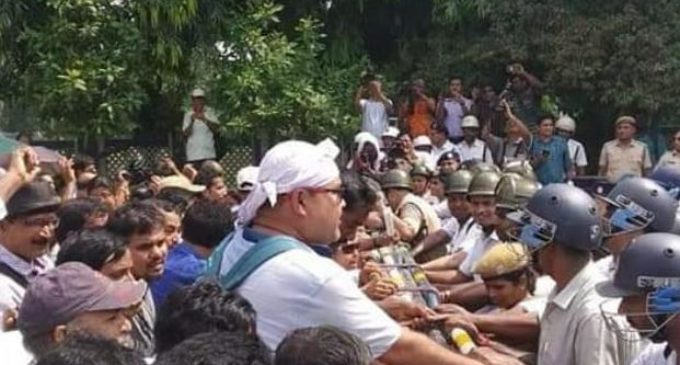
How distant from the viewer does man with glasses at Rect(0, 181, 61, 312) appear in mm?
5633

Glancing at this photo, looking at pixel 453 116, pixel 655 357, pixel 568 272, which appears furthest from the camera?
pixel 453 116

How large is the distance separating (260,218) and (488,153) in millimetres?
12847

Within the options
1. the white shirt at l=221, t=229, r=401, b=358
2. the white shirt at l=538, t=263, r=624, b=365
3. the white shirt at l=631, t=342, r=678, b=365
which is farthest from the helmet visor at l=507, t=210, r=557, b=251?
the white shirt at l=221, t=229, r=401, b=358

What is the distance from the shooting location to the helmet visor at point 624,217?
568 centimetres

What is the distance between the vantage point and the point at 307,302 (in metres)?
4.01

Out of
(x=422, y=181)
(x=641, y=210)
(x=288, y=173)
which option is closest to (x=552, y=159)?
(x=422, y=181)

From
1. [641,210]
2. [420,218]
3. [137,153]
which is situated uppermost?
[641,210]

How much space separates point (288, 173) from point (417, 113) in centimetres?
1440

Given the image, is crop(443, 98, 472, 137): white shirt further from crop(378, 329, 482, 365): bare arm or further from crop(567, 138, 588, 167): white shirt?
crop(378, 329, 482, 365): bare arm

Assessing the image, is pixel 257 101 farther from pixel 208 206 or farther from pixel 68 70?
pixel 208 206

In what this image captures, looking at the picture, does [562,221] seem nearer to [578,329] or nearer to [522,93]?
[578,329]

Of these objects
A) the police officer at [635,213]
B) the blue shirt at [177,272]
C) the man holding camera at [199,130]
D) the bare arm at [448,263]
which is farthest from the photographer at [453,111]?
the police officer at [635,213]

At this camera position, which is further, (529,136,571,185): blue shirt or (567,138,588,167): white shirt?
(567,138,588,167): white shirt

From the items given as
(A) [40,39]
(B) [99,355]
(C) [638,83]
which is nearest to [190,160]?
(A) [40,39]
